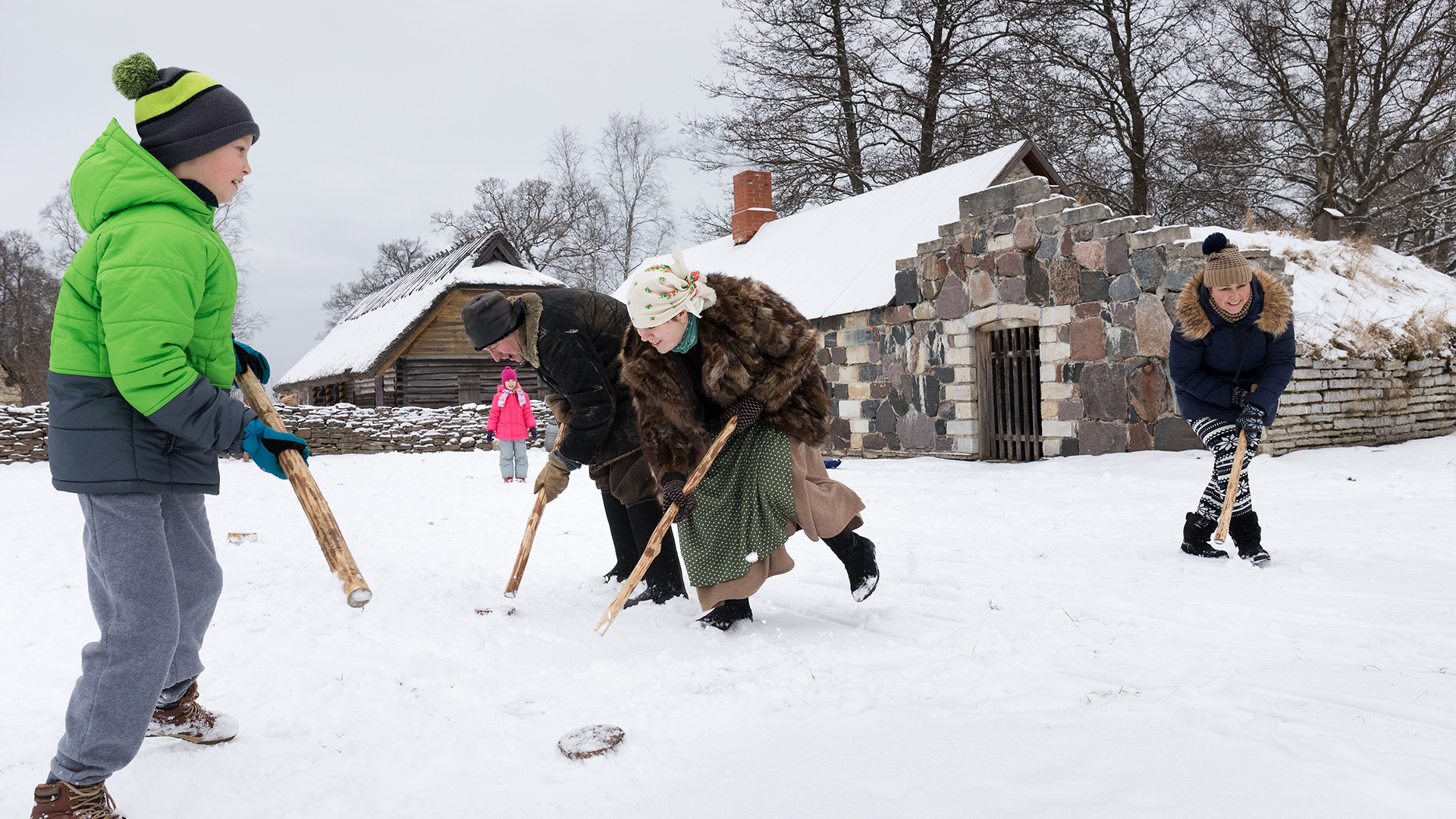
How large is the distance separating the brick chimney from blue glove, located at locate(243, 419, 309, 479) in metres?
14.4

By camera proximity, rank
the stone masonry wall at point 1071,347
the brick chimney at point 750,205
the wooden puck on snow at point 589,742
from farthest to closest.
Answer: the brick chimney at point 750,205, the stone masonry wall at point 1071,347, the wooden puck on snow at point 589,742

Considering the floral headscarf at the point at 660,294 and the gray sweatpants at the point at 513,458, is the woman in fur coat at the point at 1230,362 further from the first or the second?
the gray sweatpants at the point at 513,458

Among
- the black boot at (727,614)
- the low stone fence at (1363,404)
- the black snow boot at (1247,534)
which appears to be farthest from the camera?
the low stone fence at (1363,404)

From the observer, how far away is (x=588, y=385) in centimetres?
348

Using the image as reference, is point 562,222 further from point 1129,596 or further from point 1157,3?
point 1129,596

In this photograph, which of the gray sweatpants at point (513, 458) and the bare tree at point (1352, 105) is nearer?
the gray sweatpants at point (513, 458)

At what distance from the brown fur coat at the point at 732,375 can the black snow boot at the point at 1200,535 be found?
88.6 inches

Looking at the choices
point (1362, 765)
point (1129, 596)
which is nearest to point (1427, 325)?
point (1129, 596)

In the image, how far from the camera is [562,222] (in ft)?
94.8

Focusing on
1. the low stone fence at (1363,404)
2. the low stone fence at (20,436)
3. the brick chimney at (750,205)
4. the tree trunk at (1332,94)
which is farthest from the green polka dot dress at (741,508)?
the tree trunk at (1332,94)

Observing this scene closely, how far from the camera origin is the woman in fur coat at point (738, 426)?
118 inches

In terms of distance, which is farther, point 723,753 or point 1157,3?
point 1157,3

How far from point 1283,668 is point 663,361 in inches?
84.1

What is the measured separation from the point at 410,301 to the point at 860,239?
12076mm
